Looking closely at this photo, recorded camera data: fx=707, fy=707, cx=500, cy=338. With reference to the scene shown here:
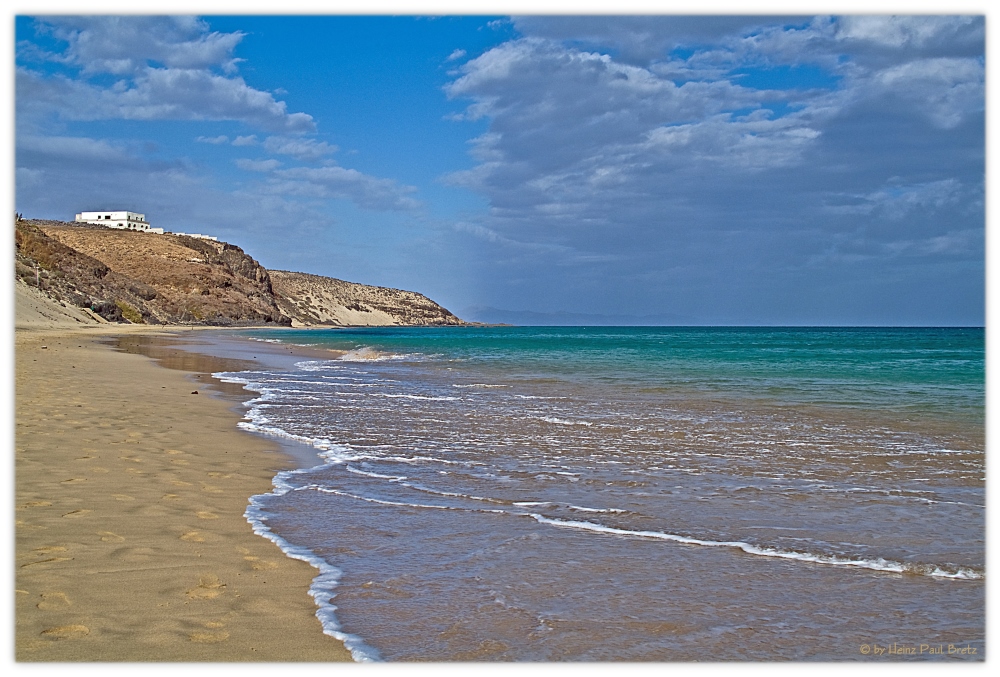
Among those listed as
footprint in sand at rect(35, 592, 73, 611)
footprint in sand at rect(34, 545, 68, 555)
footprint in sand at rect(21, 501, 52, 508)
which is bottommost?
footprint in sand at rect(35, 592, 73, 611)

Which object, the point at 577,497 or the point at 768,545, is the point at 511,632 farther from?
the point at 577,497

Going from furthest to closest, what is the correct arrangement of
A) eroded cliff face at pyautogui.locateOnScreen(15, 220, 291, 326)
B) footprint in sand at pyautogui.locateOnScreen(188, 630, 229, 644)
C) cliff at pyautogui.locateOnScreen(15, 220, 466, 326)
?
eroded cliff face at pyautogui.locateOnScreen(15, 220, 291, 326) → cliff at pyautogui.locateOnScreen(15, 220, 466, 326) → footprint in sand at pyautogui.locateOnScreen(188, 630, 229, 644)

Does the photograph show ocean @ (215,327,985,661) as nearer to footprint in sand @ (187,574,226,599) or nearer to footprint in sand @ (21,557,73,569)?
footprint in sand @ (187,574,226,599)

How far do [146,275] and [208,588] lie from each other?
103 meters

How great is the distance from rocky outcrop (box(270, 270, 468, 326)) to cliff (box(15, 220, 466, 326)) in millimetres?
1535

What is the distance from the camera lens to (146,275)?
314 feet

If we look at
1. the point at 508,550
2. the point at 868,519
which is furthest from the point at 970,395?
the point at 508,550

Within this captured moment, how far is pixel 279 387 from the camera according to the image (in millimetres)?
17547

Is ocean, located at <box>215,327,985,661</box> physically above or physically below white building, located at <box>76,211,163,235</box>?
below

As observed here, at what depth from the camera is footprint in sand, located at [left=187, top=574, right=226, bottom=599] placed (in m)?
4.06

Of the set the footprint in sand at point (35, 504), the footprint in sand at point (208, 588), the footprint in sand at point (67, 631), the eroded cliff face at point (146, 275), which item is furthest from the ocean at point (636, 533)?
the eroded cliff face at point (146, 275)

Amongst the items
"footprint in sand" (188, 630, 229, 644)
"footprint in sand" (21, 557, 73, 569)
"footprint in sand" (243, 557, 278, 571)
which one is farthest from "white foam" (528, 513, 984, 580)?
"footprint in sand" (21, 557, 73, 569)

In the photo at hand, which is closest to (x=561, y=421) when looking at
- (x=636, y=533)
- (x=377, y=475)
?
(x=377, y=475)

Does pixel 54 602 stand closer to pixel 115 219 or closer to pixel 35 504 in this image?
pixel 35 504
